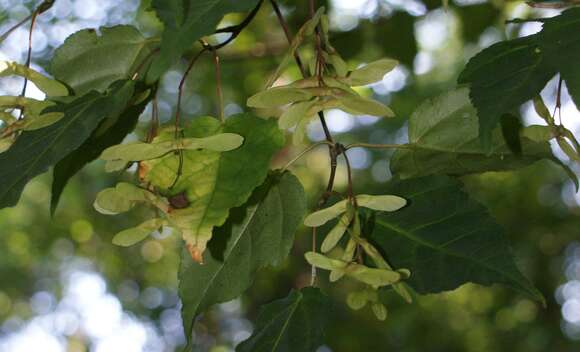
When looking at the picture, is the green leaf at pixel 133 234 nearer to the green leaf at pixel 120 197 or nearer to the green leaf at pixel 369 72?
the green leaf at pixel 120 197

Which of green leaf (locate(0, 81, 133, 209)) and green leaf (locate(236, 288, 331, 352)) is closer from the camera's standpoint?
green leaf (locate(0, 81, 133, 209))

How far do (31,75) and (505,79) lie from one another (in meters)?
0.37

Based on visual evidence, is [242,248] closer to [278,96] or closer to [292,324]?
[292,324]

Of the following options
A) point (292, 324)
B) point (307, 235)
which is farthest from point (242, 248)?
point (307, 235)

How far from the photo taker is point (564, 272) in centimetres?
388

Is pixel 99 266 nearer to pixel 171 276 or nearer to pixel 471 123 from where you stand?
pixel 171 276

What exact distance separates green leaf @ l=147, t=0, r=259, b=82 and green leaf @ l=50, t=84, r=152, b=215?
6.6 inches

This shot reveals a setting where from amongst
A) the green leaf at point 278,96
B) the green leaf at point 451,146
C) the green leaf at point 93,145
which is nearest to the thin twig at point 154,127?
the green leaf at point 93,145

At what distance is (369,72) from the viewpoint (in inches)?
23.5

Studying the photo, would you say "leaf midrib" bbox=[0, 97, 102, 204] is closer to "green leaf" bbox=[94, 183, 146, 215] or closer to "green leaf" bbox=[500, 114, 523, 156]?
"green leaf" bbox=[94, 183, 146, 215]

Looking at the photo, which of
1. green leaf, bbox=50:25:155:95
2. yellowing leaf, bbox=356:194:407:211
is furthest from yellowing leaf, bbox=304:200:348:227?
green leaf, bbox=50:25:155:95

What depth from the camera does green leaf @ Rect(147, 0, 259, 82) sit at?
1.77ft

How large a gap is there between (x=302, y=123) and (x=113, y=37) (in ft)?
0.83

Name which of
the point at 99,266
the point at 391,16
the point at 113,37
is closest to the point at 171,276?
the point at 99,266
